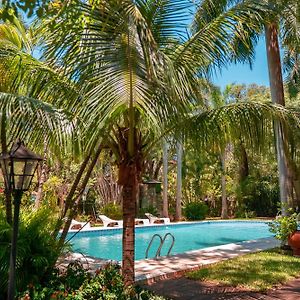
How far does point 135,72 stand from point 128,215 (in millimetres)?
2353

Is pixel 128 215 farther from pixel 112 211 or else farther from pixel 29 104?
pixel 112 211

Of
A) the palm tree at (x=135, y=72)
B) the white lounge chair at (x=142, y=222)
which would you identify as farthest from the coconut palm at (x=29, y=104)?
the white lounge chair at (x=142, y=222)

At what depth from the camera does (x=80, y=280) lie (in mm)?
5449

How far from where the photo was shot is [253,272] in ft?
25.2

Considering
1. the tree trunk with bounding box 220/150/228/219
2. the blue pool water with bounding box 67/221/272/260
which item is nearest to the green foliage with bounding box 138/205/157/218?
the blue pool water with bounding box 67/221/272/260

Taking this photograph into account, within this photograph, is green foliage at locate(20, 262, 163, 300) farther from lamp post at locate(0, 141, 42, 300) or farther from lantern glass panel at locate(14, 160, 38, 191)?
lantern glass panel at locate(14, 160, 38, 191)

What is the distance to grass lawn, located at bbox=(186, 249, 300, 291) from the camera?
22.5ft

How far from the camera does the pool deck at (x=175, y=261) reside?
7.52 metres

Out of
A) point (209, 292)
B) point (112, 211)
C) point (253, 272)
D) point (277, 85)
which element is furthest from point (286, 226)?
point (112, 211)

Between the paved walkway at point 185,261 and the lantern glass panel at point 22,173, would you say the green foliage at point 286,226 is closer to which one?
the paved walkway at point 185,261

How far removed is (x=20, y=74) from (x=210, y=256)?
22.5 feet

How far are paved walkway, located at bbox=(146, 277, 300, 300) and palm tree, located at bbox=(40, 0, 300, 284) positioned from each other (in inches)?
43.2

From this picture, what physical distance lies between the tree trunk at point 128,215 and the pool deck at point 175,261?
1112mm

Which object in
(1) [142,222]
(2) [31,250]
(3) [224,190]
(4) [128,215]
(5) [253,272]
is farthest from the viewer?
(3) [224,190]
